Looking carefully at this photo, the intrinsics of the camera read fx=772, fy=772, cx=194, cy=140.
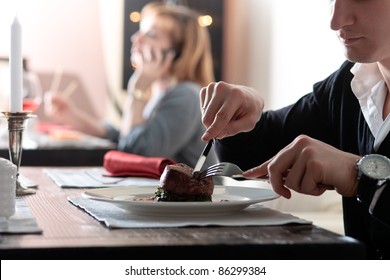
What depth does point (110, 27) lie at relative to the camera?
5.57 metres

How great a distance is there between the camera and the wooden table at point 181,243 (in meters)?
0.85

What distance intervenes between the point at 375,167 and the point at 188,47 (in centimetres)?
219

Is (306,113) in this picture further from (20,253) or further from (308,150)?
(20,253)

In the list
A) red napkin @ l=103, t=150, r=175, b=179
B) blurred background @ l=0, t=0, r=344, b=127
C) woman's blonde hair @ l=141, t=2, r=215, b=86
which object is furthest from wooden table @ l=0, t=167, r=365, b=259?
blurred background @ l=0, t=0, r=344, b=127

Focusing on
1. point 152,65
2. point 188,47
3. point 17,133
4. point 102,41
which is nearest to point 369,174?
point 17,133

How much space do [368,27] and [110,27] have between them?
14.5 ft

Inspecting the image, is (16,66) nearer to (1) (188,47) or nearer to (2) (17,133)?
(2) (17,133)

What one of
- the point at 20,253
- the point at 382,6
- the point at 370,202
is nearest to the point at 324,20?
the point at 382,6

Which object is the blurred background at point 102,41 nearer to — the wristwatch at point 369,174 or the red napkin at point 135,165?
the red napkin at point 135,165

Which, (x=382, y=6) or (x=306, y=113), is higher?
(x=382, y=6)

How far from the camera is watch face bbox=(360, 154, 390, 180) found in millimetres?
1088

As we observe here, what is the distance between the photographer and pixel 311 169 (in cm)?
108

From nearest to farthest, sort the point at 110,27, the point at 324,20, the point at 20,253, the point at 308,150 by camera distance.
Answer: the point at 20,253 < the point at 308,150 < the point at 324,20 < the point at 110,27

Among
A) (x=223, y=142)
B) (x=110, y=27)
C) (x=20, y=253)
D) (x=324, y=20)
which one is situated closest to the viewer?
(x=20, y=253)
